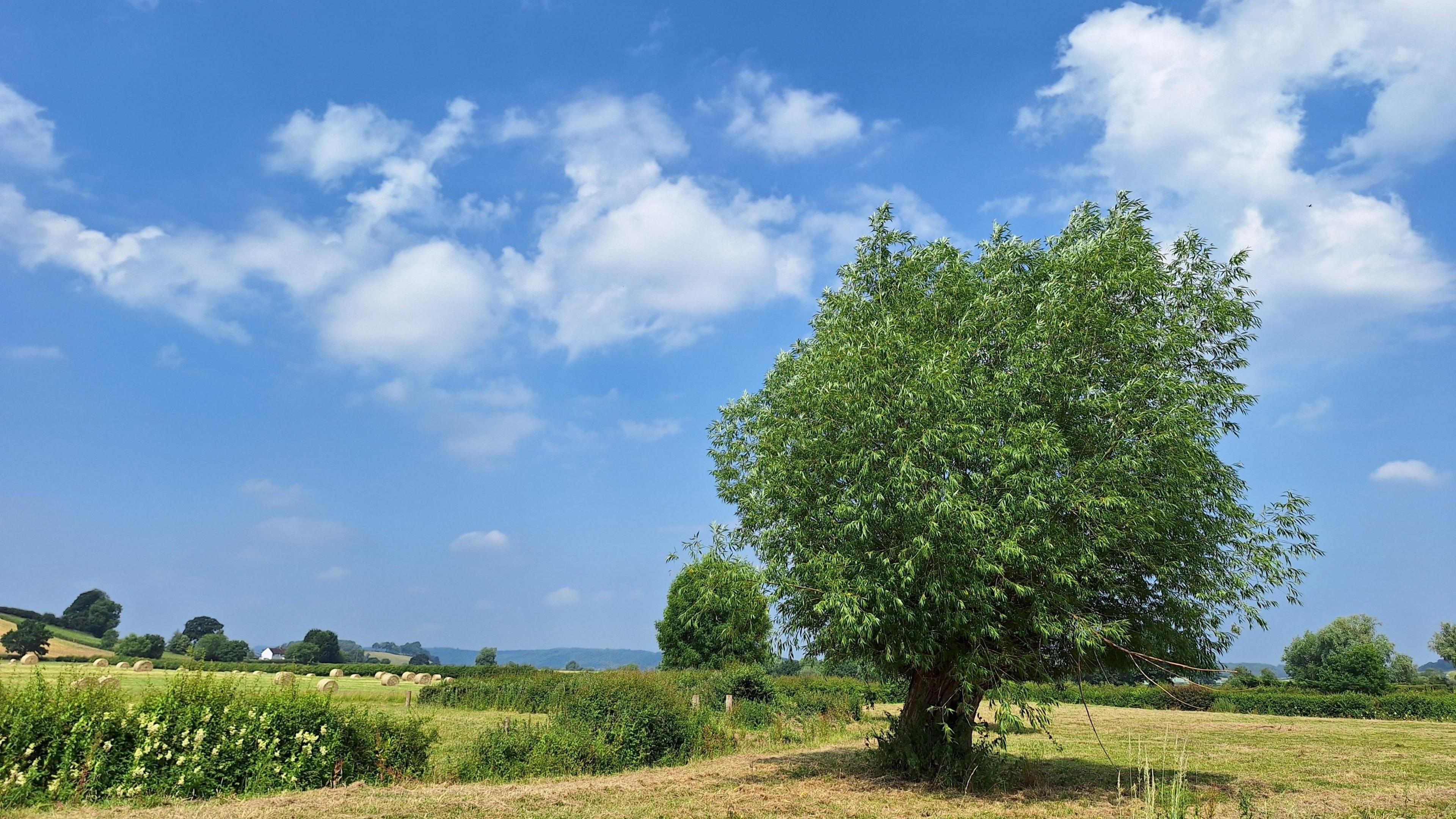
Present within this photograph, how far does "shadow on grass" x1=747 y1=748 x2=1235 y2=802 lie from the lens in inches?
533

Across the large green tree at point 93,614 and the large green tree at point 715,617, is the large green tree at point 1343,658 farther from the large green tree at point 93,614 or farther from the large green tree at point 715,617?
the large green tree at point 93,614

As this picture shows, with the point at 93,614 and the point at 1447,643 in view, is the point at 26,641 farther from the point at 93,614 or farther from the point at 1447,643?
the point at 1447,643

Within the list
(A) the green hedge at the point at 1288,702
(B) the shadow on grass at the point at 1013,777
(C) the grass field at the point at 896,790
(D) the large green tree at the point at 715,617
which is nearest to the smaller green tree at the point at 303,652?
(D) the large green tree at the point at 715,617

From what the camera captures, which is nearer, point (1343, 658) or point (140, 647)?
point (1343, 658)

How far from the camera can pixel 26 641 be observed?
205 feet

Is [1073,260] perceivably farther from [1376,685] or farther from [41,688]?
[1376,685]

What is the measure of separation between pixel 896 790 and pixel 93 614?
455 feet

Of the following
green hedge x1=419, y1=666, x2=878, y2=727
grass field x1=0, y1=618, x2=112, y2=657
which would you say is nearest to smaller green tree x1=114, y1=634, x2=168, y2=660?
grass field x1=0, y1=618, x2=112, y2=657

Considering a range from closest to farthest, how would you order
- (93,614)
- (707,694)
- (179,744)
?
(179,744) < (707,694) < (93,614)

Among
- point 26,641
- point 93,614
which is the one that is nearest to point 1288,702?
point 26,641

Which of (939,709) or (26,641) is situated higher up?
(939,709)

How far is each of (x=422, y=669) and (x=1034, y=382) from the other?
52014mm

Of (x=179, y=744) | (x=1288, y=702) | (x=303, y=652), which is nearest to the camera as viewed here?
(x=179, y=744)

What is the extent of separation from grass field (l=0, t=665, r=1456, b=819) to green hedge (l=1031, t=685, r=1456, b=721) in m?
10.5
